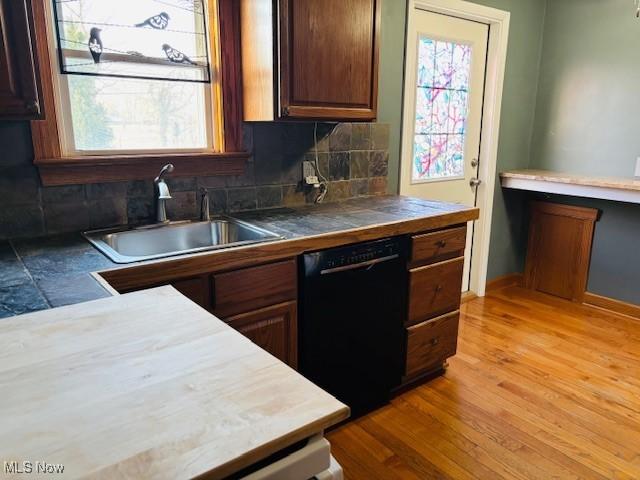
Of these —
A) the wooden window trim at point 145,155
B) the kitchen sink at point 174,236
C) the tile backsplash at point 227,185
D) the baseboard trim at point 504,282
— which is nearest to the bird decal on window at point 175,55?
the wooden window trim at point 145,155

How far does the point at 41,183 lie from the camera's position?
1776 mm

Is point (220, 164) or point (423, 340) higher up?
point (220, 164)

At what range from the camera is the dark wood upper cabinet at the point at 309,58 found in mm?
→ 1949

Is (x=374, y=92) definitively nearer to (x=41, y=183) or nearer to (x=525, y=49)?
(x=41, y=183)

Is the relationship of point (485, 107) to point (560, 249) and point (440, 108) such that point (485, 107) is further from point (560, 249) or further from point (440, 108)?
point (560, 249)

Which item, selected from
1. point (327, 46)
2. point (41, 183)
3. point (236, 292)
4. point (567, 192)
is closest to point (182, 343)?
point (236, 292)

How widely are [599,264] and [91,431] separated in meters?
3.65

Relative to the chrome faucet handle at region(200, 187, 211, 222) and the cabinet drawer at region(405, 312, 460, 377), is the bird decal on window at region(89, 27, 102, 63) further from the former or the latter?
the cabinet drawer at region(405, 312, 460, 377)

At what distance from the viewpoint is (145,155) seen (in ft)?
6.56

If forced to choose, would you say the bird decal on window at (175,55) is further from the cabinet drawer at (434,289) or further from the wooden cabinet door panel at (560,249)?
the wooden cabinet door panel at (560,249)

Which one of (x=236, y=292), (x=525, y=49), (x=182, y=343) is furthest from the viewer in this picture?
(x=525, y=49)

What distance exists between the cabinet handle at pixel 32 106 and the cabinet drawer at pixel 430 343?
1745mm

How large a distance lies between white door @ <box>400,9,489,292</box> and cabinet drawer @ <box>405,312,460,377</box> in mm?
925

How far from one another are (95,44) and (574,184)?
9.81 feet
